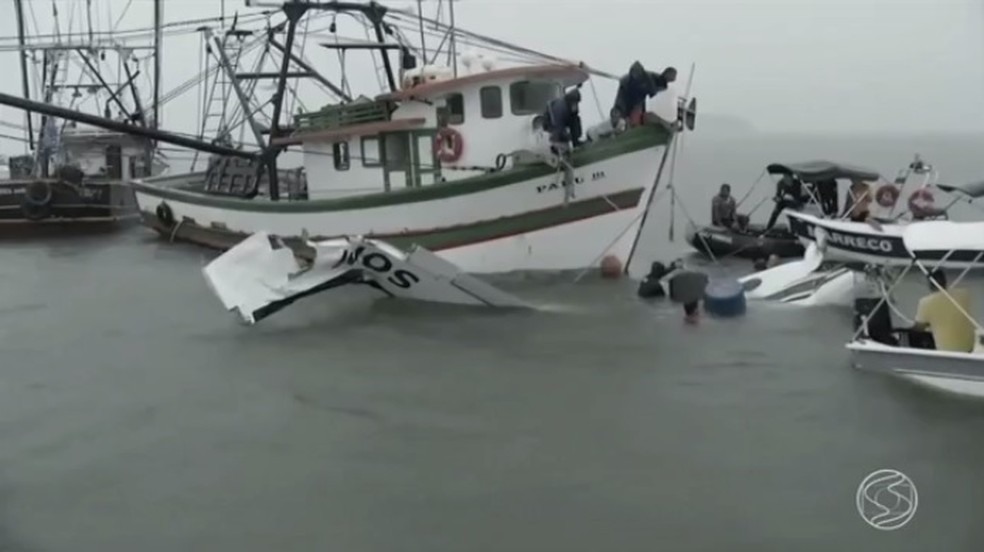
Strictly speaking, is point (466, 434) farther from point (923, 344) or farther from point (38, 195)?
point (38, 195)

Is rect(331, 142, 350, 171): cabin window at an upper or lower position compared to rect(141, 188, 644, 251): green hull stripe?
upper

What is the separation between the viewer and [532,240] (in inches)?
898

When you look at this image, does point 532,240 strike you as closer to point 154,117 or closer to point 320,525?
point 320,525

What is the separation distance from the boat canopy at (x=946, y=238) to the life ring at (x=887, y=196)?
505 inches

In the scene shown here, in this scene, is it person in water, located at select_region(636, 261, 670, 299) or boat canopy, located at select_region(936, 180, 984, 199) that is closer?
person in water, located at select_region(636, 261, 670, 299)

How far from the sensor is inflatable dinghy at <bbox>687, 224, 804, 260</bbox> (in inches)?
1064

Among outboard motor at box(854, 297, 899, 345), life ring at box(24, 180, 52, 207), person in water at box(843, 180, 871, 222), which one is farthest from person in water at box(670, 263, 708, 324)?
life ring at box(24, 180, 52, 207)

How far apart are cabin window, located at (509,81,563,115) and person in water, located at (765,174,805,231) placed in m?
6.76

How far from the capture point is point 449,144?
23906 millimetres

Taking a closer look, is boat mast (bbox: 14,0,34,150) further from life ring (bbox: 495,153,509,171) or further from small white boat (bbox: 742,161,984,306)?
small white boat (bbox: 742,161,984,306)

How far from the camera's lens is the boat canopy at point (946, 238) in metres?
13.4

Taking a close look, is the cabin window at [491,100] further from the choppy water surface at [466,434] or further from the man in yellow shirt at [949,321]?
the man in yellow shirt at [949,321]

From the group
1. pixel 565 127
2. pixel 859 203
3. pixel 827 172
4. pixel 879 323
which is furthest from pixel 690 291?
pixel 827 172

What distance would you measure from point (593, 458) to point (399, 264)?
7993 mm
